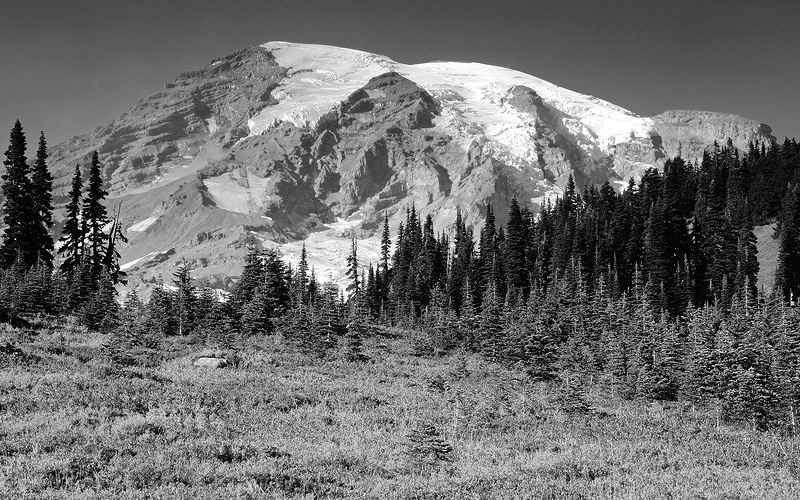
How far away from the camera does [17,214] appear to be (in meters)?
50.4

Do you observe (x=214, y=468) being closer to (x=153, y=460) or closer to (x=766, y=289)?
(x=153, y=460)

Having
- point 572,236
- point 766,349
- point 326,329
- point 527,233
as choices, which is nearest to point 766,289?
point 572,236

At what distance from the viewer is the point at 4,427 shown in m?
16.0

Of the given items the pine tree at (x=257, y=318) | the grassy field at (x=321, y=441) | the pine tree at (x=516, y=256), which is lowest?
the grassy field at (x=321, y=441)

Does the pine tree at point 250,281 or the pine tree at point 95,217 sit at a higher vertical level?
the pine tree at point 95,217

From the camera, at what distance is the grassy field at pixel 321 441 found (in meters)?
13.8

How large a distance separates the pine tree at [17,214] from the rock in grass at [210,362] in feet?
92.8

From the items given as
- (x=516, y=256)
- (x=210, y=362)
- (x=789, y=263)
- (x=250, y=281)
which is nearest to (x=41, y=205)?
(x=250, y=281)

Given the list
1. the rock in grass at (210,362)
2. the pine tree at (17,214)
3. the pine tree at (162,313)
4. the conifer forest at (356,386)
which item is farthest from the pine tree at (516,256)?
the rock in grass at (210,362)

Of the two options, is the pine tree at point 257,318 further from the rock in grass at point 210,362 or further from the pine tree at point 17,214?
the pine tree at point 17,214

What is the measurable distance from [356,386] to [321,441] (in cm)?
1043

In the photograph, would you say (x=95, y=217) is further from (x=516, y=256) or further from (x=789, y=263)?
(x=789, y=263)

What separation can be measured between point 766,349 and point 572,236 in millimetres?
62713

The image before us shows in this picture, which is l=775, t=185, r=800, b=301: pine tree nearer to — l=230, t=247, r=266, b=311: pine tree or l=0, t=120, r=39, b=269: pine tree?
l=230, t=247, r=266, b=311: pine tree
